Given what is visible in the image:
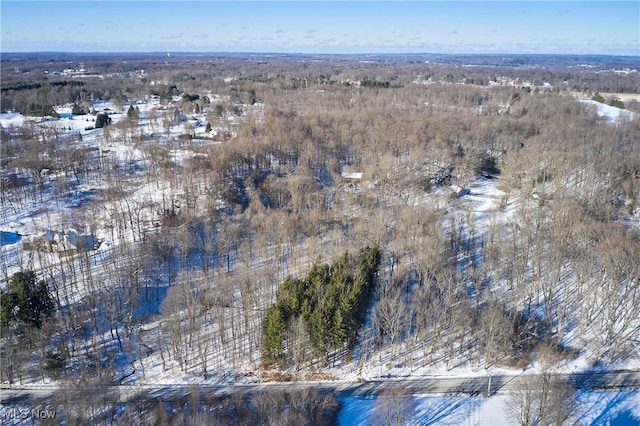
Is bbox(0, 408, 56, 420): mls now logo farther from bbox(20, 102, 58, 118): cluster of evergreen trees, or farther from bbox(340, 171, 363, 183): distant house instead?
bbox(20, 102, 58, 118): cluster of evergreen trees

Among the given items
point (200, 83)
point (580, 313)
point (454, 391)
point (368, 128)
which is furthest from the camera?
point (200, 83)

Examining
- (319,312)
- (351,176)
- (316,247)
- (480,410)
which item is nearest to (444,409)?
(480,410)

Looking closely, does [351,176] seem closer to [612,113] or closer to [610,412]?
[610,412]

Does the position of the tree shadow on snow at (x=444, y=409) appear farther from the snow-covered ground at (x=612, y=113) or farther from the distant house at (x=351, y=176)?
the snow-covered ground at (x=612, y=113)

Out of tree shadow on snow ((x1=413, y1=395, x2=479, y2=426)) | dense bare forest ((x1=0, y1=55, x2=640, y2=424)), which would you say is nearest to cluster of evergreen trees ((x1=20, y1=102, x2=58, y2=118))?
dense bare forest ((x1=0, y1=55, x2=640, y2=424))

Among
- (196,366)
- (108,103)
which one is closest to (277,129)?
(196,366)

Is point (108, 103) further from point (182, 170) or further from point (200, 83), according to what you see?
point (182, 170)

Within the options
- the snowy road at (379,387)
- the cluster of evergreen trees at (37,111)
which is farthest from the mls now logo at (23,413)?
the cluster of evergreen trees at (37,111)
